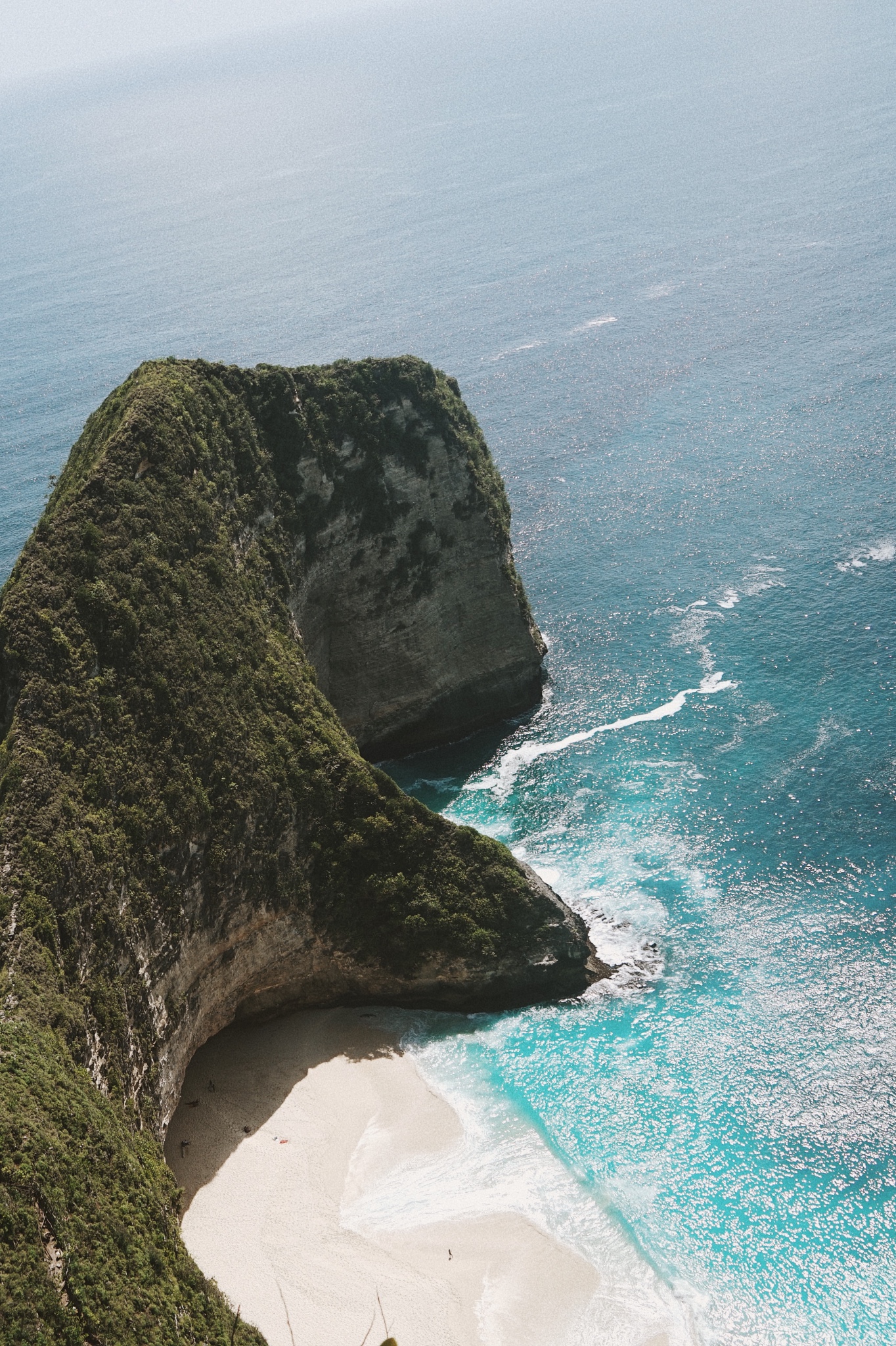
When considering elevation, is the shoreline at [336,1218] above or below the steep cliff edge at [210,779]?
below

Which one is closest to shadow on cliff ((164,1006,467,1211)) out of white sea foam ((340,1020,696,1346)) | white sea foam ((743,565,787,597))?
white sea foam ((340,1020,696,1346))

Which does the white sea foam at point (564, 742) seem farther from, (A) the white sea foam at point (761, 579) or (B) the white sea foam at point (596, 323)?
(B) the white sea foam at point (596, 323)

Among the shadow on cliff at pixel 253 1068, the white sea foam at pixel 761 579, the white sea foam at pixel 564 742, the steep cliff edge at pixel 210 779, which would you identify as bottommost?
the shadow on cliff at pixel 253 1068

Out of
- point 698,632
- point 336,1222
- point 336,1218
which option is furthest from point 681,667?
point 336,1222

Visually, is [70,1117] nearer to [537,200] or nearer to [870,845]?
[870,845]

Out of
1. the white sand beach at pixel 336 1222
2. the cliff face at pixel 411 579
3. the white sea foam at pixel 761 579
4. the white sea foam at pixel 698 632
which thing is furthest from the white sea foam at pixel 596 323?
the white sand beach at pixel 336 1222

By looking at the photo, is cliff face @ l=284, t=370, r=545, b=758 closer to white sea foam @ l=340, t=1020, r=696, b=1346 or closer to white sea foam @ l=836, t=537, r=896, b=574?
white sea foam @ l=836, t=537, r=896, b=574

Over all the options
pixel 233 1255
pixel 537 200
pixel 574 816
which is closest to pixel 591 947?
pixel 574 816
